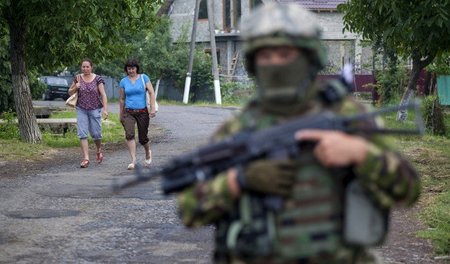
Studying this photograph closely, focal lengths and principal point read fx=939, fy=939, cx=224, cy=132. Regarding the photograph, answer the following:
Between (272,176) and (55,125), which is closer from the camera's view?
(272,176)

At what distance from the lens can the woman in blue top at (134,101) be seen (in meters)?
13.6

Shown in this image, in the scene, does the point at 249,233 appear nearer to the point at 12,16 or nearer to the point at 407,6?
the point at 407,6

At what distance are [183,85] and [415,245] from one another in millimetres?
42980

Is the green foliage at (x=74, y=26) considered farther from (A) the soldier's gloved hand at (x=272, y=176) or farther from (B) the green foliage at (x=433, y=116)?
(A) the soldier's gloved hand at (x=272, y=176)

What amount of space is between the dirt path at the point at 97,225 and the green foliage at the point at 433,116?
31.2ft

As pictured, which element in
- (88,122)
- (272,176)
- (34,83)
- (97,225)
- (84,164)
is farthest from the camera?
(34,83)

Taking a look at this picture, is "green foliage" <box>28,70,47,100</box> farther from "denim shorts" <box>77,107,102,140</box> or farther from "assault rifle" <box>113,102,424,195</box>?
"assault rifle" <box>113,102,424,195</box>

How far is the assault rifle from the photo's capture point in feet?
10.5

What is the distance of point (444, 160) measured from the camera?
1502 centimetres

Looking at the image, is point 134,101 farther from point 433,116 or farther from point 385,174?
point 385,174

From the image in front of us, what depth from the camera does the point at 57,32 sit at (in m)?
17.4

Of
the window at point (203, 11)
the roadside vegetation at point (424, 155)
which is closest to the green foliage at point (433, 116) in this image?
the roadside vegetation at point (424, 155)

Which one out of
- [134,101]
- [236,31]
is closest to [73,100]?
[134,101]

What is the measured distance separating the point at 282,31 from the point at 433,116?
18900 millimetres
